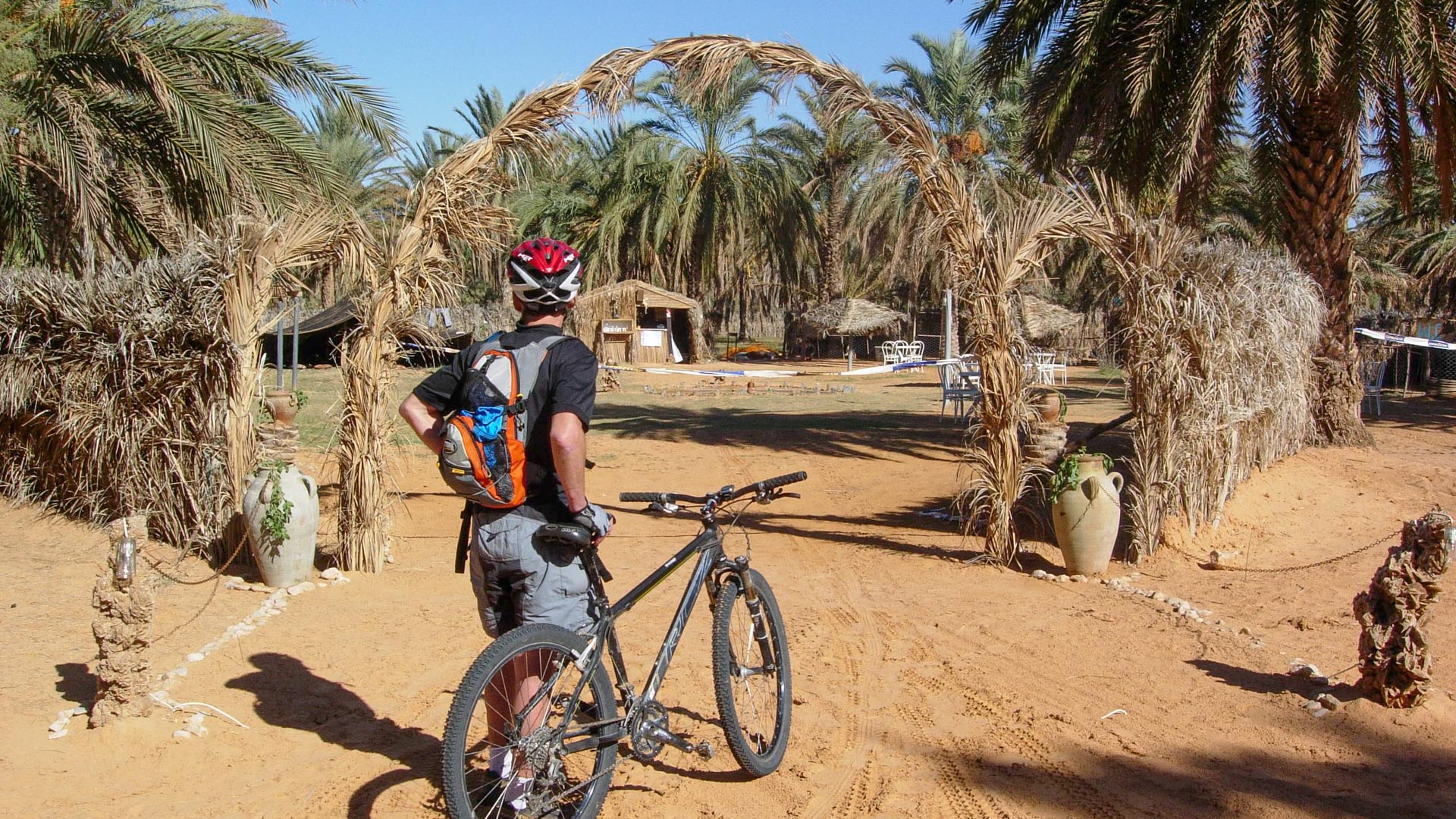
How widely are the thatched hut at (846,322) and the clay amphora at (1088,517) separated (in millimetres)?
30059

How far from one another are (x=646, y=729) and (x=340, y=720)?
1.83 meters

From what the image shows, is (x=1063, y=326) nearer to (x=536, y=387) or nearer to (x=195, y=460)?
(x=195, y=460)

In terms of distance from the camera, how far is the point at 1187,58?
38.8 ft

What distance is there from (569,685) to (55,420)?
671 cm

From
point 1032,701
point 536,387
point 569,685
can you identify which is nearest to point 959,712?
point 1032,701

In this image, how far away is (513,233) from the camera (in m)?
7.62

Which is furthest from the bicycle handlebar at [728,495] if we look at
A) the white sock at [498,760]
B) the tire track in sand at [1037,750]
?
the tire track in sand at [1037,750]

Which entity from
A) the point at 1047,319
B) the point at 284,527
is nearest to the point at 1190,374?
the point at 284,527

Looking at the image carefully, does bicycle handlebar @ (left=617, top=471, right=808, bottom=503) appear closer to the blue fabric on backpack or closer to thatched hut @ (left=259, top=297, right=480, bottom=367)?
the blue fabric on backpack

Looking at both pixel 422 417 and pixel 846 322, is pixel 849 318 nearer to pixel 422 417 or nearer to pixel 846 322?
pixel 846 322

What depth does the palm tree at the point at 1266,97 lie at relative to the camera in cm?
1003

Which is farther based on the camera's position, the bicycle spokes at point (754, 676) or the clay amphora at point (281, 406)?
the clay amphora at point (281, 406)

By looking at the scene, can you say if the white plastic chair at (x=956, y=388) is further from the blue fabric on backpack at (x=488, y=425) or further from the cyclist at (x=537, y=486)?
the blue fabric on backpack at (x=488, y=425)

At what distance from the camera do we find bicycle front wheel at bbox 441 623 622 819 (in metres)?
3.08
